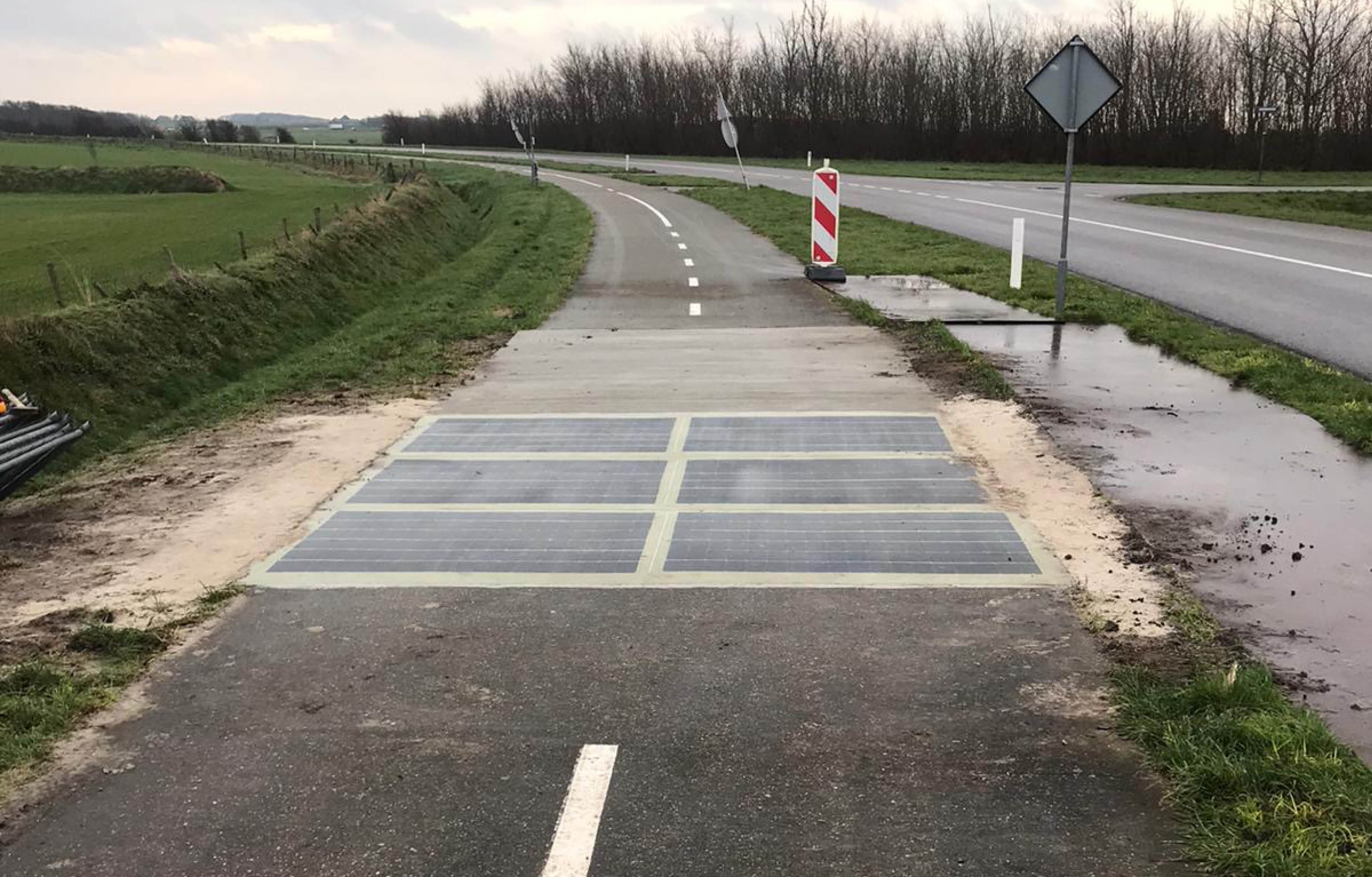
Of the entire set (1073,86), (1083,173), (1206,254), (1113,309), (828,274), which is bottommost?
(1113,309)

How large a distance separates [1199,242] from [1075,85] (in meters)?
10.4

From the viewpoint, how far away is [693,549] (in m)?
5.35

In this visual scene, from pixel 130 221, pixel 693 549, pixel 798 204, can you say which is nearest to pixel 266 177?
pixel 130 221

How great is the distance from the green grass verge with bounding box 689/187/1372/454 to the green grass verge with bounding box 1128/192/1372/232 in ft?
30.1

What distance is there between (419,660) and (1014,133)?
2708 inches

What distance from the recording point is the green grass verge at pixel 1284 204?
24578 millimetres

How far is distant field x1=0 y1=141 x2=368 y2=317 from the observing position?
15.5m

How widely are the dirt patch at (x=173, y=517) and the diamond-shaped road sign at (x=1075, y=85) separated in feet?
23.6

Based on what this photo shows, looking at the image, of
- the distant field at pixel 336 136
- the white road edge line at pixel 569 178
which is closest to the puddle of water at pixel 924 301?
the white road edge line at pixel 569 178

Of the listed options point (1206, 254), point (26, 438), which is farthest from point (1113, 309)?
point (26, 438)

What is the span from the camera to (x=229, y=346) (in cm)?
1229

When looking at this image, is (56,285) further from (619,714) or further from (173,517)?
(619,714)

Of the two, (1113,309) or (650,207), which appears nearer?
(1113,309)

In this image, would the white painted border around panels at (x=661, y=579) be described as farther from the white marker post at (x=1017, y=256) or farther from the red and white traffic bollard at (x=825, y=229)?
the red and white traffic bollard at (x=825, y=229)
